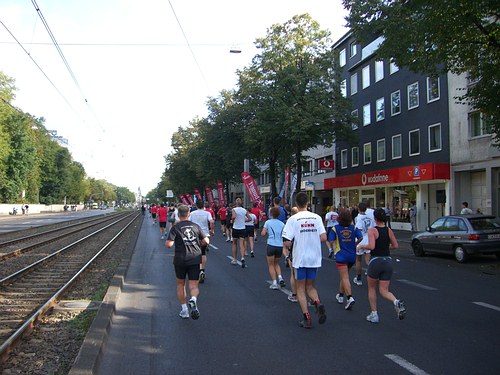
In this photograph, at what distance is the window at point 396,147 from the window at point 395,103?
1.63 m

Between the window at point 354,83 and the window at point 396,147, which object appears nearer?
the window at point 396,147

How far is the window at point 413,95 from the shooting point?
97.2ft

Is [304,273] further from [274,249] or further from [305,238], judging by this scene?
[274,249]

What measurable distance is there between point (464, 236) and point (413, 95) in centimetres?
1767

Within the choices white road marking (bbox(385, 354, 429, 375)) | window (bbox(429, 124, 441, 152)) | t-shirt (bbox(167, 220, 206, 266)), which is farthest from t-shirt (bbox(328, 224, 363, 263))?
window (bbox(429, 124, 441, 152))

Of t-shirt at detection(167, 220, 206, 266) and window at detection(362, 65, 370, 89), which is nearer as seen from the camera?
t-shirt at detection(167, 220, 206, 266)

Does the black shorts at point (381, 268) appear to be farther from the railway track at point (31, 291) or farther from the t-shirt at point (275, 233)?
the railway track at point (31, 291)

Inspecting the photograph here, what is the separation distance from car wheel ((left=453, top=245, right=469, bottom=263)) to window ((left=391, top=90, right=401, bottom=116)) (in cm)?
1866

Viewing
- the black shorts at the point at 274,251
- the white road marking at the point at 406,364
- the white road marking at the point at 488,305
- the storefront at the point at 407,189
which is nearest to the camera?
the white road marking at the point at 406,364

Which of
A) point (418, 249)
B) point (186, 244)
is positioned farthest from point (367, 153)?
point (186, 244)

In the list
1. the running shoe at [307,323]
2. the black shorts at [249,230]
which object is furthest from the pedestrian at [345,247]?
the black shorts at [249,230]

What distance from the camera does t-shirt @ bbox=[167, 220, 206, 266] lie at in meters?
6.85

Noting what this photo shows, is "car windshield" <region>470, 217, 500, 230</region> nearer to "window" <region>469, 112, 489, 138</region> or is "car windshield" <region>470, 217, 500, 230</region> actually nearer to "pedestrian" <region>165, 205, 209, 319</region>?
"pedestrian" <region>165, 205, 209, 319</region>

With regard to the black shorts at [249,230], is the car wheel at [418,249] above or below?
below
